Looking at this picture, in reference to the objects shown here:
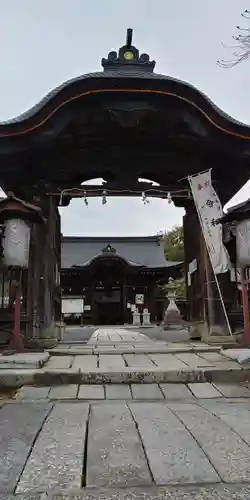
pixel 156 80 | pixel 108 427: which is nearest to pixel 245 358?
pixel 108 427

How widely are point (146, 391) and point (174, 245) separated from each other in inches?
1571

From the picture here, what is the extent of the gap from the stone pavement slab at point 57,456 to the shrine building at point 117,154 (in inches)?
135

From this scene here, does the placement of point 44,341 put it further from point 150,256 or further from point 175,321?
→ point 150,256

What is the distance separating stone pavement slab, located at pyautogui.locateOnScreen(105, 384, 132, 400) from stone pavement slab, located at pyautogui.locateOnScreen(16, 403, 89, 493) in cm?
64

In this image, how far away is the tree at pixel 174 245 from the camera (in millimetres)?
40562

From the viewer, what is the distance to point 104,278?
24797 mm

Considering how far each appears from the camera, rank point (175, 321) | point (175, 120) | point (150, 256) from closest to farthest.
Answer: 1. point (175, 120)
2. point (175, 321)
3. point (150, 256)

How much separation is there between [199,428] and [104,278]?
22139mm

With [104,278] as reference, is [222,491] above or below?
below

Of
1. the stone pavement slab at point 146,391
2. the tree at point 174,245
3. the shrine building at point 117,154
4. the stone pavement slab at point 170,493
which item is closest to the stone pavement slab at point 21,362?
the stone pavement slab at point 146,391

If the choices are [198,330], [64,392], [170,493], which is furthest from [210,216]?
[170,493]

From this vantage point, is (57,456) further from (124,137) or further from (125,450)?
(124,137)

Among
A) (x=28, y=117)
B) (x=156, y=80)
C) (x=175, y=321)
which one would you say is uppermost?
(x=156, y=80)

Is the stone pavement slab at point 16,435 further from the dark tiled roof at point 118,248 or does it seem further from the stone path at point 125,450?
the dark tiled roof at point 118,248
